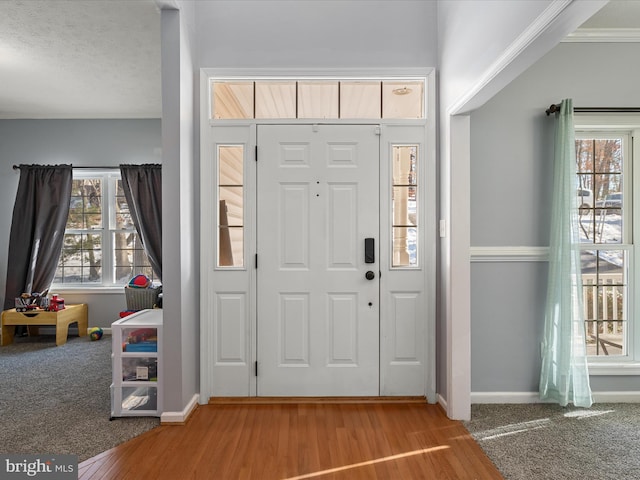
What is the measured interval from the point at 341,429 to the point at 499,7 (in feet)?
8.34

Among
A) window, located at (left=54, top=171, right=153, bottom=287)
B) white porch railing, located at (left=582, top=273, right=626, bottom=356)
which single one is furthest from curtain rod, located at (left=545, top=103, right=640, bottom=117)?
window, located at (left=54, top=171, right=153, bottom=287)

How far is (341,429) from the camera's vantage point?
2588 millimetres

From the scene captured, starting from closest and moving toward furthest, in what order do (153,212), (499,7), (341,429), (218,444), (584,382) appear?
(499,7) → (218,444) → (341,429) → (584,382) → (153,212)

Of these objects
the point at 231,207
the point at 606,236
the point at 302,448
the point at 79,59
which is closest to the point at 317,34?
the point at 231,207

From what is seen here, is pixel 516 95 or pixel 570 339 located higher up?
pixel 516 95

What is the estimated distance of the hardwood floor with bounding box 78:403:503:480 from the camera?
2111mm

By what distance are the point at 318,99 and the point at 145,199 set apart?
2.94 m

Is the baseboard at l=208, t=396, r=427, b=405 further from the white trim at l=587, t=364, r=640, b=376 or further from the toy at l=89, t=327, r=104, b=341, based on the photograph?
the toy at l=89, t=327, r=104, b=341

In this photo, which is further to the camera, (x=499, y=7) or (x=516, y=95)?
(x=516, y=95)

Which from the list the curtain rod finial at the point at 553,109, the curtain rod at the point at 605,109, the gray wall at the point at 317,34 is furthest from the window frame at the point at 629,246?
the gray wall at the point at 317,34

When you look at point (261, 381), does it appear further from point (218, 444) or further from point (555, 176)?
point (555, 176)

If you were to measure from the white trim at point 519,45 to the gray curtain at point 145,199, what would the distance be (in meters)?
3.88

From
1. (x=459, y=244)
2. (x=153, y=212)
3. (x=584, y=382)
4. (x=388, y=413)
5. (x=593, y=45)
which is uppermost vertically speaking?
(x=593, y=45)

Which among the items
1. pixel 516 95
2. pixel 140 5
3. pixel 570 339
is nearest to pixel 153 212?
pixel 140 5
